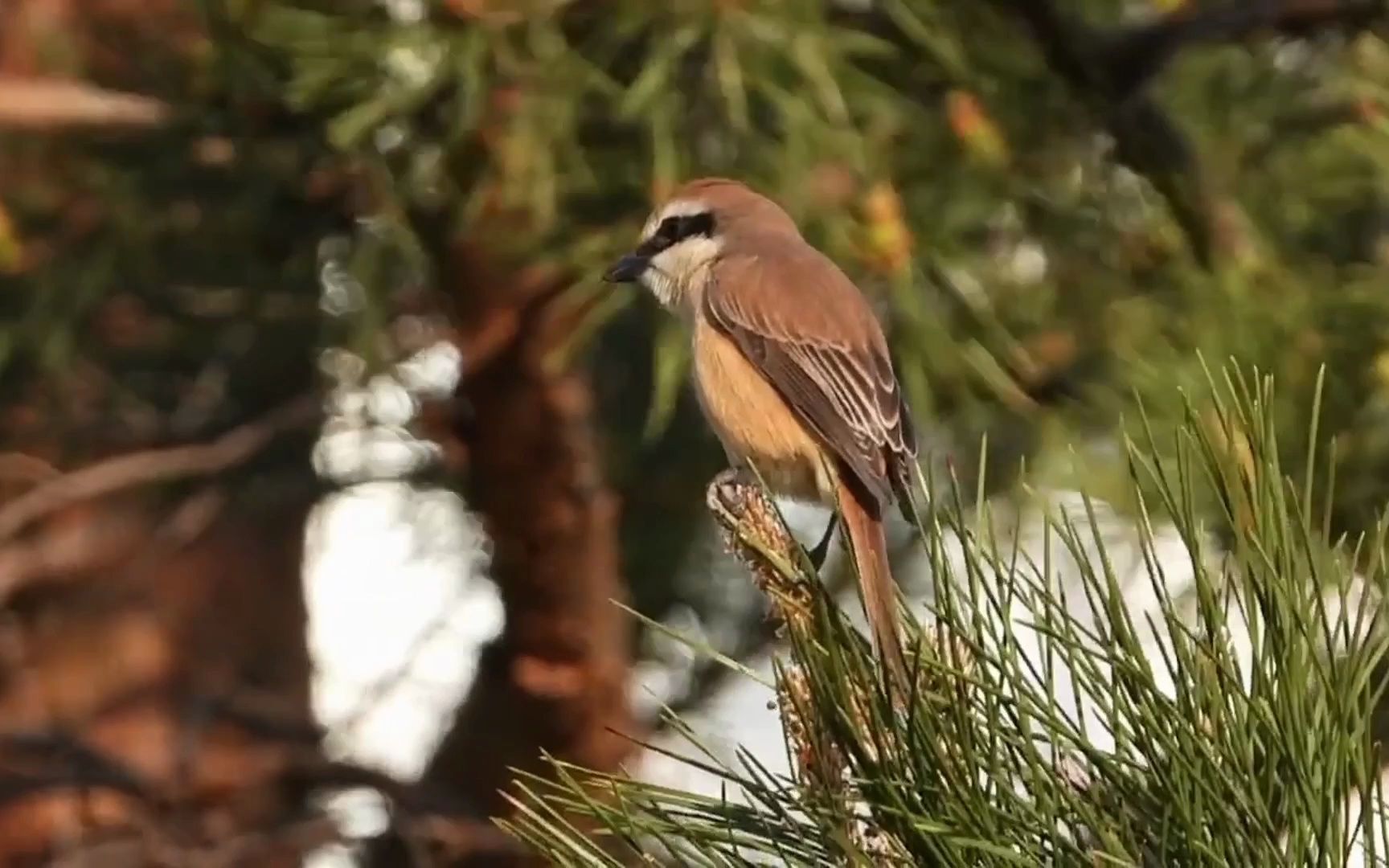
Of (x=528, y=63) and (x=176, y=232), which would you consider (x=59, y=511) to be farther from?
(x=528, y=63)

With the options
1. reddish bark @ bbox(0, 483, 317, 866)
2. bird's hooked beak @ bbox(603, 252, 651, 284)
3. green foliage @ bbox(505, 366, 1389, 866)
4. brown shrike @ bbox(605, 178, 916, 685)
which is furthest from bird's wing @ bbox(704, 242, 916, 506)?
reddish bark @ bbox(0, 483, 317, 866)

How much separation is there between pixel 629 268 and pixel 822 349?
0.15m

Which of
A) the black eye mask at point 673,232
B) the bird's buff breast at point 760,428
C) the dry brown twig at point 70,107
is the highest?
the dry brown twig at point 70,107

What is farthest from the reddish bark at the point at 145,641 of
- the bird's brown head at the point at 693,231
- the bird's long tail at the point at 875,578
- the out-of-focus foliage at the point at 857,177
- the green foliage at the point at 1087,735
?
the green foliage at the point at 1087,735

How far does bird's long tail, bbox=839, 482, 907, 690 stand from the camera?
820mm

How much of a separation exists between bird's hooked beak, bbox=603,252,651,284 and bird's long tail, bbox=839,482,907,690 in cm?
23

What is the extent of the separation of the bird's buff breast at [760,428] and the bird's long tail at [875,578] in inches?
5.2

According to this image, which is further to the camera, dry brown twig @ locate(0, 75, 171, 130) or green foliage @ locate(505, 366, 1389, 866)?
dry brown twig @ locate(0, 75, 171, 130)

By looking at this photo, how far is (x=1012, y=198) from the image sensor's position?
4.97 ft

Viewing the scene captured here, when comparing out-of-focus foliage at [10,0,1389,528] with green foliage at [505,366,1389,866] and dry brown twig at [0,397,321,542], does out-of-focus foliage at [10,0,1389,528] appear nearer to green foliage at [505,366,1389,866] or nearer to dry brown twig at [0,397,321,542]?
dry brown twig at [0,397,321,542]

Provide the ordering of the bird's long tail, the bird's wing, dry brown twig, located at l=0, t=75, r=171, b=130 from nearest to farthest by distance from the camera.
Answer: the bird's long tail, the bird's wing, dry brown twig, located at l=0, t=75, r=171, b=130

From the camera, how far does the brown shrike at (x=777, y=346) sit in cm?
132

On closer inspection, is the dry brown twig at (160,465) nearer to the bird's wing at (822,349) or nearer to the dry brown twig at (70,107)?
the dry brown twig at (70,107)

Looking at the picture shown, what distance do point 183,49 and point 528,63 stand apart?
452 millimetres
